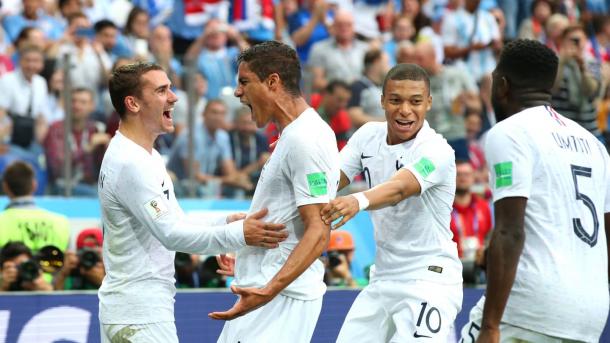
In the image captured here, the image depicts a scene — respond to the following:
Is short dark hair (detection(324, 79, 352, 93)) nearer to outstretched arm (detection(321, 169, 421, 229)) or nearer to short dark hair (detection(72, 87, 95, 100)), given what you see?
short dark hair (detection(72, 87, 95, 100))

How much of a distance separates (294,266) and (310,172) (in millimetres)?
493

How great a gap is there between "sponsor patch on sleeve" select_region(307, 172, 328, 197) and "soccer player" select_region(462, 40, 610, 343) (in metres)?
0.88

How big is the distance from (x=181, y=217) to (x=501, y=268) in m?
1.90

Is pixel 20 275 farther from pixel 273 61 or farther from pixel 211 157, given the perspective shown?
pixel 211 157

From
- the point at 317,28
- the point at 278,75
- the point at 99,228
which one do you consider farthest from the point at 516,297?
the point at 317,28

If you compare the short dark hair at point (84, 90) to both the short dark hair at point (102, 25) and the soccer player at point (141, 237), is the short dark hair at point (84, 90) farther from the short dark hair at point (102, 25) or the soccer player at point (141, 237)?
→ the soccer player at point (141, 237)

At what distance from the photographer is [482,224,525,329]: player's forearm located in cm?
498

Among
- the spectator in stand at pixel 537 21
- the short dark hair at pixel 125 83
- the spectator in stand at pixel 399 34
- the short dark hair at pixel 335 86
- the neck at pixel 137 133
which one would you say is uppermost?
the spectator in stand at pixel 537 21

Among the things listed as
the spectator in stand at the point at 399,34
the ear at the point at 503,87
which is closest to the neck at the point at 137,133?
the ear at the point at 503,87

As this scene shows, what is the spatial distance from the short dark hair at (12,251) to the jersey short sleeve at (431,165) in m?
3.64

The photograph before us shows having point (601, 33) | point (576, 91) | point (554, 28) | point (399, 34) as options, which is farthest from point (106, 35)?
point (601, 33)

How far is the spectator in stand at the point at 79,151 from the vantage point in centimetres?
1152

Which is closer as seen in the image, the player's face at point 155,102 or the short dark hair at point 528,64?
the short dark hair at point 528,64

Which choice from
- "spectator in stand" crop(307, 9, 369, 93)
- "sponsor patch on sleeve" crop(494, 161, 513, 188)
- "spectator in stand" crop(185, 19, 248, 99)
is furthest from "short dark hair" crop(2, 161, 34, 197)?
"sponsor patch on sleeve" crop(494, 161, 513, 188)
